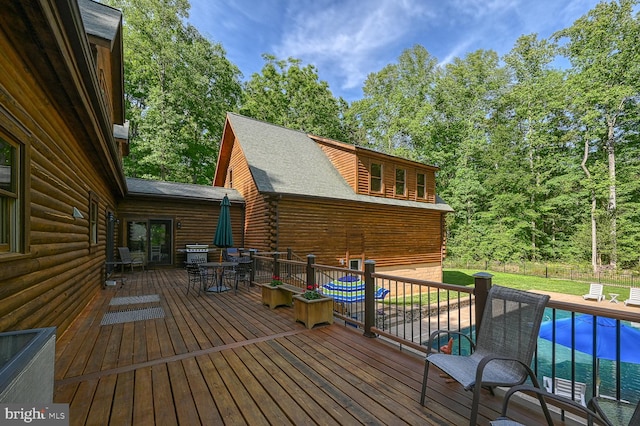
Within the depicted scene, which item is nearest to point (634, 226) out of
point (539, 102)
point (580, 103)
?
point (580, 103)

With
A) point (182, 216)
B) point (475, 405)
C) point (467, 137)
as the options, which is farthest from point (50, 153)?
point (467, 137)

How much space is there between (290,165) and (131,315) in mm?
8667

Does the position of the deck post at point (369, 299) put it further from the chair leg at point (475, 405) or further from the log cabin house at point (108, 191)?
the log cabin house at point (108, 191)

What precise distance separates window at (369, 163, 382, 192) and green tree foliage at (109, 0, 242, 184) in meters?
12.9

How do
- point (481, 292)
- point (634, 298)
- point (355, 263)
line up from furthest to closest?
1. point (355, 263)
2. point (634, 298)
3. point (481, 292)

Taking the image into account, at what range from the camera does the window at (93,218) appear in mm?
5965

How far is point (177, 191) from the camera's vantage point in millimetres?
11758

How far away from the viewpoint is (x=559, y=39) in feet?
66.1

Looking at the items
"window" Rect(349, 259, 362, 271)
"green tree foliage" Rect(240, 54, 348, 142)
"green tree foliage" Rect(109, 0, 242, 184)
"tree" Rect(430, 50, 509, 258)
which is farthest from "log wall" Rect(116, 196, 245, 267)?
"tree" Rect(430, 50, 509, 258)

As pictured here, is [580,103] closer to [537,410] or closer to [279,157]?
[279,157]

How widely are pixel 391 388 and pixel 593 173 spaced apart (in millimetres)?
24592

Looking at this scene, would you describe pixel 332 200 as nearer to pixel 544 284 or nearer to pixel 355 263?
pixel 355 263

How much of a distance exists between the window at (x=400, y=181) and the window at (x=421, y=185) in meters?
1.19

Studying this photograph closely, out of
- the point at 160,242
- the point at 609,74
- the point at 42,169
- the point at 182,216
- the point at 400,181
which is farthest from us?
the point at 609,74
